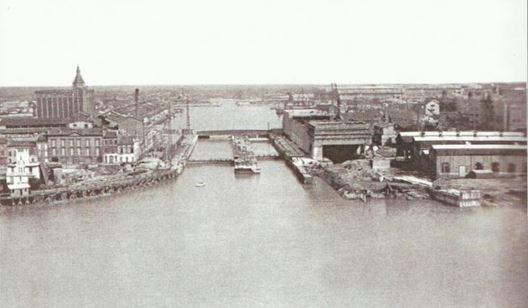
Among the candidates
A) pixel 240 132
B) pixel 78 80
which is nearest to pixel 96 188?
pixel 78 80

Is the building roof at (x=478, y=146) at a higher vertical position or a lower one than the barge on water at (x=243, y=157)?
higher

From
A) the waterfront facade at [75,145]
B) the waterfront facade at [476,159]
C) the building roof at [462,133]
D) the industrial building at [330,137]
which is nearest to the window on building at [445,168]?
the waterfront facade at [476,159]

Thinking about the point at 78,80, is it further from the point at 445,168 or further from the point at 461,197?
the point at 461,197

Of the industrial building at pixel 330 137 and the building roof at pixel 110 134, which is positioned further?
Result: the industrial building at pixel 330 137

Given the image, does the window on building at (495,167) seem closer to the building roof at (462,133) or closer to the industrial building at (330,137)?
the building roof at (462,133)

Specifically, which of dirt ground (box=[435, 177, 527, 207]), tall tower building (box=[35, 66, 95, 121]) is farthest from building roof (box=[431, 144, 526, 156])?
tall tower building (box=[35, 66, 95, 121])

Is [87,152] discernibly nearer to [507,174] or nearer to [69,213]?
[69,213]
